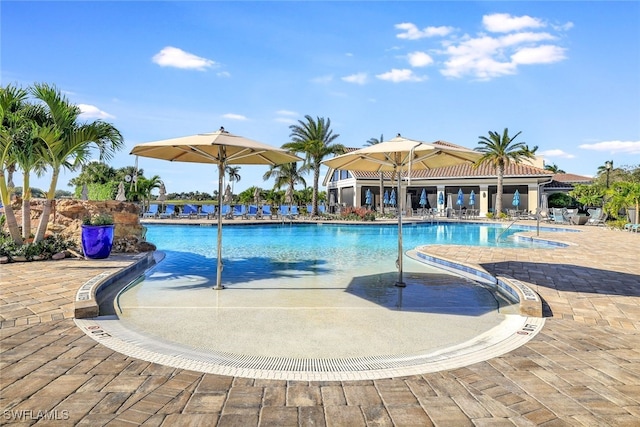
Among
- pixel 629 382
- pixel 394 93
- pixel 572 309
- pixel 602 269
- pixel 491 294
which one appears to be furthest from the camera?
pixel 394 93

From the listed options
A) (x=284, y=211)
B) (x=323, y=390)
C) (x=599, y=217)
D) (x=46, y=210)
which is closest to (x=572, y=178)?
(x=599, y=217)

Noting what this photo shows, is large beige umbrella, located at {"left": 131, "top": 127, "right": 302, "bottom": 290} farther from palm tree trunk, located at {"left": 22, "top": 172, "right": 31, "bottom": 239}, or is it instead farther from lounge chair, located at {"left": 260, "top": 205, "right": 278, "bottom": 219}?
lounge chair, located at {"left": 260, "top": 205, "right": 278, "bottom": 219}

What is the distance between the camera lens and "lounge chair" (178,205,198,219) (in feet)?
87.0

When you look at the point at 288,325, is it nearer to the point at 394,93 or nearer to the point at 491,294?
the point at 491,294

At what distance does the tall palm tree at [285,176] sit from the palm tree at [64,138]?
25.4m

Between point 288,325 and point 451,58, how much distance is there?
41.0ft

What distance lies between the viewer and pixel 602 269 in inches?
279

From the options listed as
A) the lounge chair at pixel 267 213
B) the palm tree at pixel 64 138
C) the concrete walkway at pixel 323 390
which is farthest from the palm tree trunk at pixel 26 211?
the lounge chair at pixel 267 213

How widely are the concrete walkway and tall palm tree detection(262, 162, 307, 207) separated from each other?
3050cm

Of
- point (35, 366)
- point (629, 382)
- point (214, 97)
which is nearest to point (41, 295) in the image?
point (35, 366)

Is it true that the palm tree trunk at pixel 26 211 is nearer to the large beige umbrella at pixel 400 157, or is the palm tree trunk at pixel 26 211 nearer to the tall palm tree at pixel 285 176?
the large beige umbrella at pixel 400 157

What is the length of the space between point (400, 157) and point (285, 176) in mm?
28996

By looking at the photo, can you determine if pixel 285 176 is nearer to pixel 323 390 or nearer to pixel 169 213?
pixel 169 213

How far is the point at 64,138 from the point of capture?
7672mm
